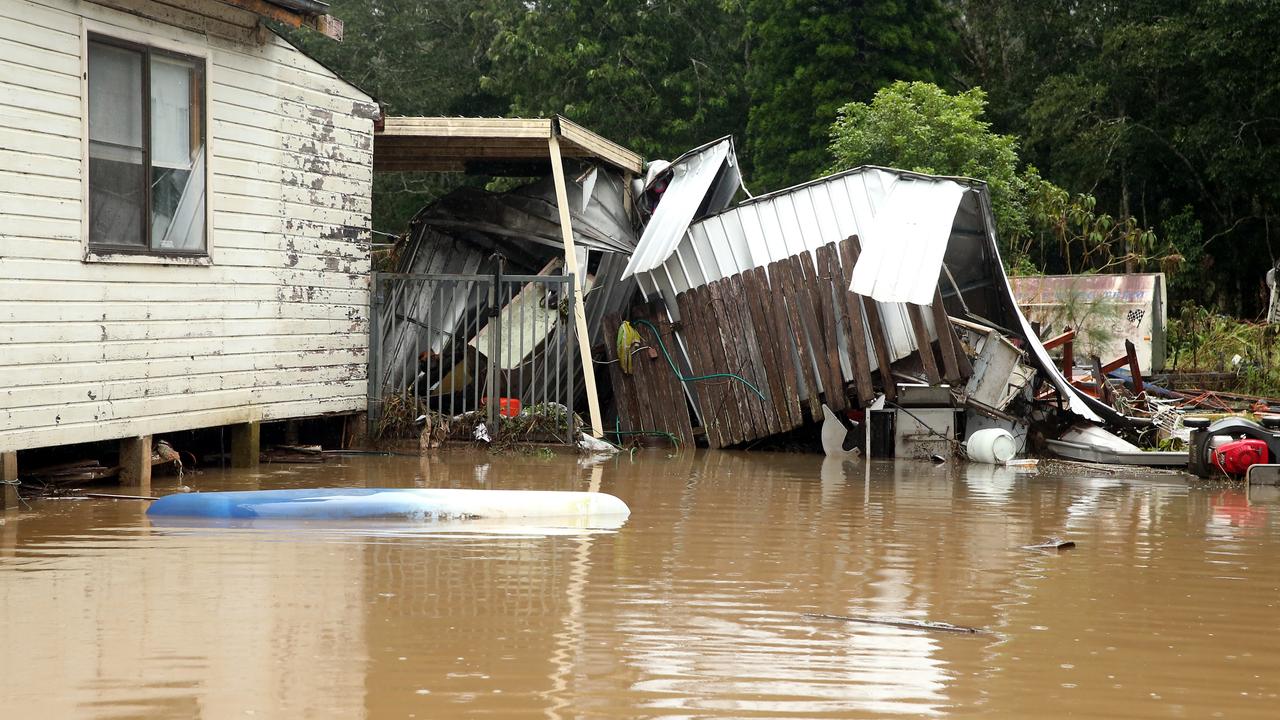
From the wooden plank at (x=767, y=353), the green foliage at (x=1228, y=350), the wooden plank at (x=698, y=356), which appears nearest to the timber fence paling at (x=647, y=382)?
the wooden plank at (x=698, y=356)

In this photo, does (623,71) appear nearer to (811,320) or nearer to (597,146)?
(597,146)

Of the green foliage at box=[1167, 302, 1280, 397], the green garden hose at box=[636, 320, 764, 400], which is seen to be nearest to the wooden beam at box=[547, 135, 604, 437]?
the green garden hose at box=[636, 320, 764, 400]

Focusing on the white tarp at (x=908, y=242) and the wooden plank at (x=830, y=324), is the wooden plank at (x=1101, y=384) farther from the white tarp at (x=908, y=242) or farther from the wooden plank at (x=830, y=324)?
the wooden plank at (x=830, y=324)

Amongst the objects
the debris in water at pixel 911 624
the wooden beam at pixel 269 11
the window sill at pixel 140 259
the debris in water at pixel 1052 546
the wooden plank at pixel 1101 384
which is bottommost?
the debris in water at pixel 911 624

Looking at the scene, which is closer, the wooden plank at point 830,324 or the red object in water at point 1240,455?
the red object in water at point 1240,455

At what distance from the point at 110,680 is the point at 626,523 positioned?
4.14 meters

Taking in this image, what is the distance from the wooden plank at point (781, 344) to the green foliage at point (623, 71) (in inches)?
810

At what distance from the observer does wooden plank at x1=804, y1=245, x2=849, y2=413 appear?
13023mm

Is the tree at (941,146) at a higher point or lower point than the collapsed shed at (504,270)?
higher

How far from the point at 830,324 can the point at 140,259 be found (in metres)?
6.74

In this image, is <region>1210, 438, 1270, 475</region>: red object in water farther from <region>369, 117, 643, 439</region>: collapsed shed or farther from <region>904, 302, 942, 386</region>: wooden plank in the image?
<region>369, 117, 643, 439</region>: collapsed shed

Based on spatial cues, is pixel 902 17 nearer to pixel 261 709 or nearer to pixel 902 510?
pixel 902 510

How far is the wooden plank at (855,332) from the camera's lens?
42.1ft

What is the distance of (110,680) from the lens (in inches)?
183
